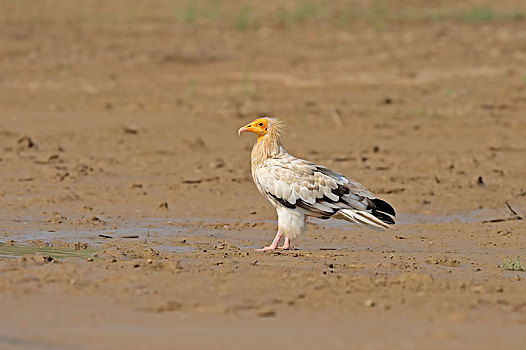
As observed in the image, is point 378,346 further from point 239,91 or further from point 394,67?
point 394,67

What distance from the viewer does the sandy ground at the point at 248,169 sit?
574 cm

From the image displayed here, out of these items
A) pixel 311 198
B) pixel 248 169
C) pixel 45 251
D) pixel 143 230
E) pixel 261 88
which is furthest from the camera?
pixel 261 88

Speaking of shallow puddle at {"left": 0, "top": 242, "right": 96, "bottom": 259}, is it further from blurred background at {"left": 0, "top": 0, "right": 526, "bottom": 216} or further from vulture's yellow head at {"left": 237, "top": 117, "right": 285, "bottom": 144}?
blurred background at {"left": 0, "top": 0, "right": 526, "bottom": 216}

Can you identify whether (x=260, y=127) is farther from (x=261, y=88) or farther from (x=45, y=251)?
(x=261, y=88)

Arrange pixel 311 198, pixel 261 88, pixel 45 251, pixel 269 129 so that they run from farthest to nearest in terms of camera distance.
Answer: pixel 261 88 < pixel 269 129 < pixel 311 198 < pixel 45 251

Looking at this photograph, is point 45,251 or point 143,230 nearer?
point 45,251

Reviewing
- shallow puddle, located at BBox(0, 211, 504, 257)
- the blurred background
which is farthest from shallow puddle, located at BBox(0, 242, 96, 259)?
the blurred background

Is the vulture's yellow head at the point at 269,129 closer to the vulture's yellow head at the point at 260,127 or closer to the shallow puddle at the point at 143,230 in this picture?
the vulture's yellow head at the point at 260,127

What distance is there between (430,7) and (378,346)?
19.4 m

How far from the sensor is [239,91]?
55.1 ft

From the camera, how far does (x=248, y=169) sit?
1179cm

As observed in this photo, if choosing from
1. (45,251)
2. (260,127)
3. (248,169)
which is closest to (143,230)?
(260,127)

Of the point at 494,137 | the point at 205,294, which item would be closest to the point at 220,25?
the point at 494,137

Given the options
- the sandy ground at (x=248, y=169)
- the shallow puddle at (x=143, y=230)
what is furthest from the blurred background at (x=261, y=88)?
the shallow puddle at (x=143, y=230)
